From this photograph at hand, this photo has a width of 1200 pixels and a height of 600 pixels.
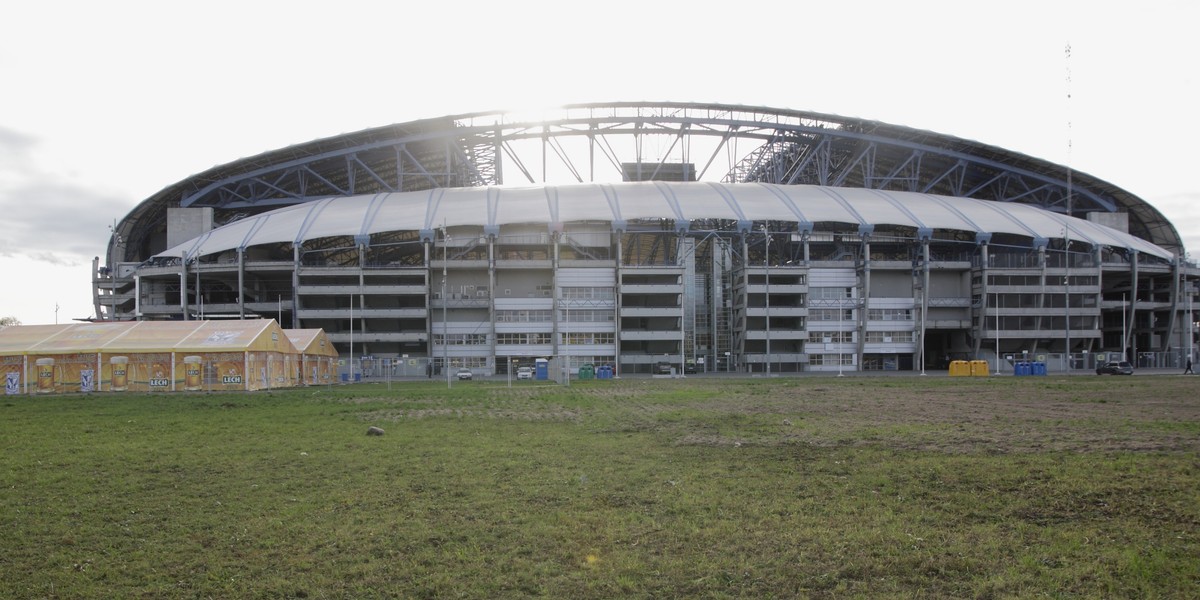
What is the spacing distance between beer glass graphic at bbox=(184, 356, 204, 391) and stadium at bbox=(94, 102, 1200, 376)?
30754mm

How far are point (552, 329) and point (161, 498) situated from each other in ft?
248

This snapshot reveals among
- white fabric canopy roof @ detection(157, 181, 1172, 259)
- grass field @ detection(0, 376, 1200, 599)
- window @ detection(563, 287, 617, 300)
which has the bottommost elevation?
grass field @ detection(0, 376, 1200, 599)

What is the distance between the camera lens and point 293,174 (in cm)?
10544

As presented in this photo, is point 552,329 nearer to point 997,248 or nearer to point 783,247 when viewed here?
point 783,247

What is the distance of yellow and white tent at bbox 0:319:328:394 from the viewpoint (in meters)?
50.6

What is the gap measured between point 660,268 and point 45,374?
59.2 meters

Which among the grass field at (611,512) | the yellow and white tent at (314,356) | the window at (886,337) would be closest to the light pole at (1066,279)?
the window at (886,337)

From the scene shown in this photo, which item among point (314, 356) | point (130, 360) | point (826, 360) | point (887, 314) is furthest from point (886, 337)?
point (130, 360)

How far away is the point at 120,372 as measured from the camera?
5103 centimetres

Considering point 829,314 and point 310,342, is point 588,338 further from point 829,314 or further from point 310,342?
point 310,342

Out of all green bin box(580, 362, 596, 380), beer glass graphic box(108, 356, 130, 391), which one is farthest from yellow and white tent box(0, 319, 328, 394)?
green bin box(580, 362, 596, 380)

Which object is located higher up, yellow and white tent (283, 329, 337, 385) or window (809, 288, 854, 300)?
window (809, 288, 854, 300)

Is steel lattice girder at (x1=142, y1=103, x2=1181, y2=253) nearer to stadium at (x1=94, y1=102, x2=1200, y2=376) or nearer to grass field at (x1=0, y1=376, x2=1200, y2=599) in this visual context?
stadium at (x1=94, y1=102, x2=1200, y2=376)

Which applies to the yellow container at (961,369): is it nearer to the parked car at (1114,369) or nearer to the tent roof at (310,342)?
the parked car at (1114,369)
